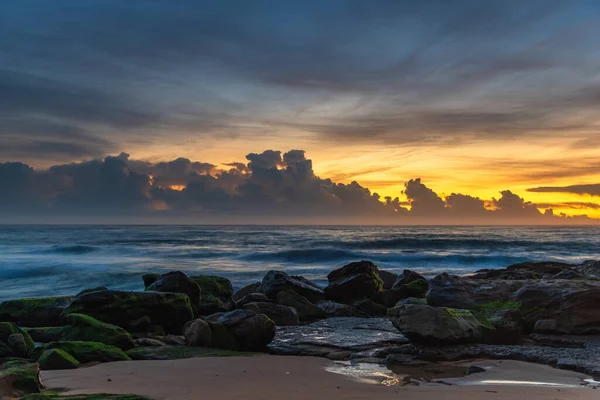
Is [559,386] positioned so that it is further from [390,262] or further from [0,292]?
[390,262]

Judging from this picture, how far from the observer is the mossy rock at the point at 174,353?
28.3 ft

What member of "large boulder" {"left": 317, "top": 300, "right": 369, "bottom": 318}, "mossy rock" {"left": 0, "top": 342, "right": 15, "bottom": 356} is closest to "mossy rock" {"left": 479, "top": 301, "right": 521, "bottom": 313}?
"large boulder" {"left": 317, "top": 300, "right": 369, "bottom": 318}

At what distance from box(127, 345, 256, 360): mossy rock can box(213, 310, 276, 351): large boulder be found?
0.43m

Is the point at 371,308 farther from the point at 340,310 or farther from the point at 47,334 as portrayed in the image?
the point at 47,334

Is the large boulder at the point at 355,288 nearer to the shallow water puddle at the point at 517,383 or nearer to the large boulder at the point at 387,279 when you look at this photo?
the large boulder at the point at 387,279

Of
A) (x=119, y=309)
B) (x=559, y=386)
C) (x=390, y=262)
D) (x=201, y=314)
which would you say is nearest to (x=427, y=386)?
(x=559, y=386)

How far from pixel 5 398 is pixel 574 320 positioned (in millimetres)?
8798

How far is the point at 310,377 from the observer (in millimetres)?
7180

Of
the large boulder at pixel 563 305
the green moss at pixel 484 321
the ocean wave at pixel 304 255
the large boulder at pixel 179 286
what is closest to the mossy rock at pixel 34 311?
the large boulder at pixel 179 286

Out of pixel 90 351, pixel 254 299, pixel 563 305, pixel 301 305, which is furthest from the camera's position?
pixel 254 299

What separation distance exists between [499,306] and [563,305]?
4.16 feet

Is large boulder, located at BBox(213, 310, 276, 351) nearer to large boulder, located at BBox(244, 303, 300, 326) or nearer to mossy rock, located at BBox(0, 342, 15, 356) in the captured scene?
large boulder, located at BBox(244, 303, 300, 326)

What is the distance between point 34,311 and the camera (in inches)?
525

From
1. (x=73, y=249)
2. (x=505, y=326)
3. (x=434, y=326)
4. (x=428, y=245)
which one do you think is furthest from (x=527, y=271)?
(x=73, y=249)
